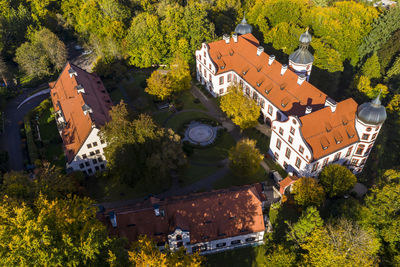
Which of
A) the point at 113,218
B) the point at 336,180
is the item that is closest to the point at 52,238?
the point at 113,218

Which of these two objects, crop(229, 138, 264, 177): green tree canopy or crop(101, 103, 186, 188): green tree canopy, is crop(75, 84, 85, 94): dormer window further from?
crop(229, 138, 264, 177): green tree canopy

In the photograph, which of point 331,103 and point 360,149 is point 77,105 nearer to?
point 331,103

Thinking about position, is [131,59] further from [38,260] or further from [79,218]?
[38,260]

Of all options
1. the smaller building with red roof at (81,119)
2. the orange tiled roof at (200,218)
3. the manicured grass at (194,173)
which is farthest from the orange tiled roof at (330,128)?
the smaller building with red roof at (81,119)

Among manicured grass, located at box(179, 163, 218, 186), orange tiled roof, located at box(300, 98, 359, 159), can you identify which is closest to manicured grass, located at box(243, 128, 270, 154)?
manicured grass, located at box(179, 163, 218, 186)

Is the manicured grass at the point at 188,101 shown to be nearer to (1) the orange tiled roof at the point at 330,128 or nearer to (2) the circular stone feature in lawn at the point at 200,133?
(2) the circular stone feature in lawn at the point at 200,133

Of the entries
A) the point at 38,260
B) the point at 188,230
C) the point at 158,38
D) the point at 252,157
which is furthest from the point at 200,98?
the point at 38,260
